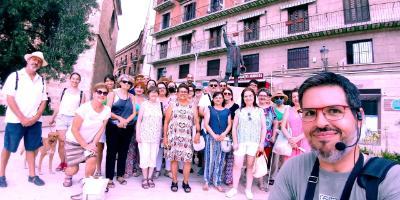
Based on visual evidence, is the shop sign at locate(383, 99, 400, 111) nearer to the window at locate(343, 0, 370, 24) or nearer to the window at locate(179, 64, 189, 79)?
the window at locate(343, 0, 370, 24)

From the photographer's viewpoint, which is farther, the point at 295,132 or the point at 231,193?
the point at 295,132

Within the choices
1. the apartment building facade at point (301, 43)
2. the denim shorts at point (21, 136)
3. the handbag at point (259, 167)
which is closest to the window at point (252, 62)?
the apartment building facade at point (301, 43)

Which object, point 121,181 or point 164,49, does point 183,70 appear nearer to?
point 164,49

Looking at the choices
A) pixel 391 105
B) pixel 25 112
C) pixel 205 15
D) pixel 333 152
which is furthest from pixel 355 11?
pixel 25 112

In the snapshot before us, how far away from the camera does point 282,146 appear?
14.7ft

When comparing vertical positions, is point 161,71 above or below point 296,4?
below

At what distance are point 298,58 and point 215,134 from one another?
14503 millimetres

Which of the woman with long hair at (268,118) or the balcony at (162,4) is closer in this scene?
the woman with long hair at (268,118)

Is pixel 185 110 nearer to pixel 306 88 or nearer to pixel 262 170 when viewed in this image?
pixel 262 170

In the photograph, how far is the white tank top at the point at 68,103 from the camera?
4.57 m

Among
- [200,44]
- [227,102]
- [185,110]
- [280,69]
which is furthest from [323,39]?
[185,110]

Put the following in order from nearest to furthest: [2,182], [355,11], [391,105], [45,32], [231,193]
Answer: [2,182] → [231,193] → [45,32] → [391,105] → [355,11]

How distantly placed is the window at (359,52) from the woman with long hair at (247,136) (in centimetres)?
1360

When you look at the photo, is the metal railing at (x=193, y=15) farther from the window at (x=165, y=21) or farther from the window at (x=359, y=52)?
the window at (x=359, y=52)
